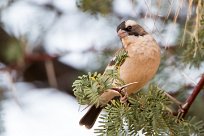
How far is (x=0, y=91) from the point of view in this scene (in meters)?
2.26

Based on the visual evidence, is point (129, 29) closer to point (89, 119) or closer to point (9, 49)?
point (89, 119)

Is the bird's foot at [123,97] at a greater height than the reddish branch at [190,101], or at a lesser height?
greater

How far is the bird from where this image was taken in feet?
6.50

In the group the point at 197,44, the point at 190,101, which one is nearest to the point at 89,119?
the point at 197,44

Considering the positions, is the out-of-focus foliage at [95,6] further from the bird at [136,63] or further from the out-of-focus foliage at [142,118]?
the out-of-focus foliage at [142,118]

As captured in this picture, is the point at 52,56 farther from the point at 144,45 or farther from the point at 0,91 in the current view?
the point at 144,45

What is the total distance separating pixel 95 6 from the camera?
7.89 ft

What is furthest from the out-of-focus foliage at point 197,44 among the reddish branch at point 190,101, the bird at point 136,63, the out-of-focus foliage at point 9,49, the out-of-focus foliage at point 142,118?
the out-of-focus foliage at point 9,49

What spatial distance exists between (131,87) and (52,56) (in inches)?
18.6

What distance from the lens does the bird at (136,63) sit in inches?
78.0

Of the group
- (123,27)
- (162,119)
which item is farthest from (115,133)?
(123,27)

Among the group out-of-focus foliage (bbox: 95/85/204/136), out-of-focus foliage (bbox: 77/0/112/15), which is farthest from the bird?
out-of-focus foliage (bbox: 95/85/204/136)

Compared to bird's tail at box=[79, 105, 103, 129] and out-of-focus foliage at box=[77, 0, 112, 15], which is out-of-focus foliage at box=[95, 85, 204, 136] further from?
out-of-focus foliage at box=[77, 0, 112, 15]

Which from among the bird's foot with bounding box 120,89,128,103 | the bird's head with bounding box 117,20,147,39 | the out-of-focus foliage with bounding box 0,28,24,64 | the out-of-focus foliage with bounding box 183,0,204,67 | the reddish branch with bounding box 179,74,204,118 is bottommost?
the reddish branch with bounding box 179,74,204,118
